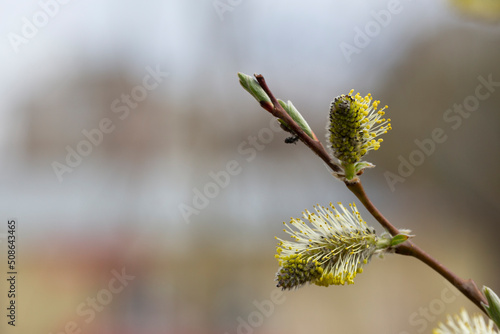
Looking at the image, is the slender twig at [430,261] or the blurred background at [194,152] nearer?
the slender twig at [430,261]

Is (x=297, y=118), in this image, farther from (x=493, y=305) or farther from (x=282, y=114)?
(x=493, y=305)

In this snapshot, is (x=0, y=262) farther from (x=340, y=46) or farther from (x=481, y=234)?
(x=481, y=234)

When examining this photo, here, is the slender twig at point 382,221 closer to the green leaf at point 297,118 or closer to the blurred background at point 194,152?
the green leaf at point 297,118

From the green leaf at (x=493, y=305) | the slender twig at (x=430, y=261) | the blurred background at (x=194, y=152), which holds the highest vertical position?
the blurred background at (x=194, y=152)

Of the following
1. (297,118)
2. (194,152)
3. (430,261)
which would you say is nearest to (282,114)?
(297,118)

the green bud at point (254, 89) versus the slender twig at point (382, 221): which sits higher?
the green bud at point (254, 89)

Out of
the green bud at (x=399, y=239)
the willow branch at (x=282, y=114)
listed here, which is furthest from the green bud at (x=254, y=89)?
the green bud at (x=399, y=239)

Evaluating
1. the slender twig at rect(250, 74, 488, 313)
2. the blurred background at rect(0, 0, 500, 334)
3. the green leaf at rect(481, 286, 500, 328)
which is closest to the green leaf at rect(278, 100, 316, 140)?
the slender twig at rect(250, 74, 488, 313)
